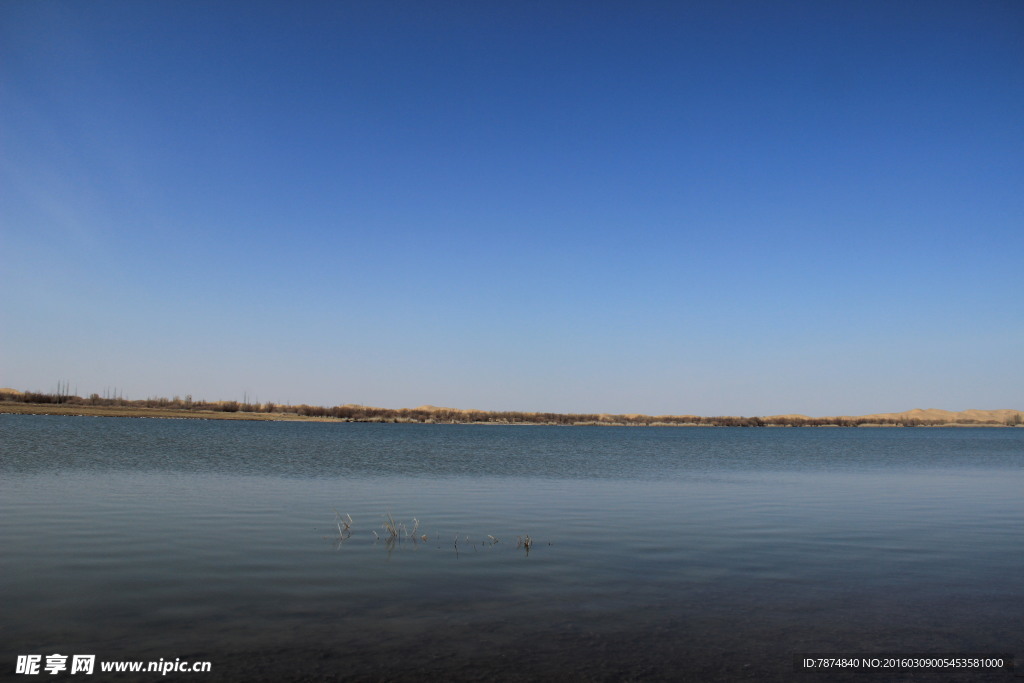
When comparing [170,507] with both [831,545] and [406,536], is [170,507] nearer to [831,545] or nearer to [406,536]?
[406,536]

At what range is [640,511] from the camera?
22.6 m

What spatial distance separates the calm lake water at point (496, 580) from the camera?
8.57 meters

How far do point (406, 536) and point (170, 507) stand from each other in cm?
890

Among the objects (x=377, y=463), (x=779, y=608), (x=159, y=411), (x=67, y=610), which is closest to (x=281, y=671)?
(x=67, y=610)

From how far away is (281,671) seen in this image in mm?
7820

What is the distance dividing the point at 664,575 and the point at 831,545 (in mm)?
6066

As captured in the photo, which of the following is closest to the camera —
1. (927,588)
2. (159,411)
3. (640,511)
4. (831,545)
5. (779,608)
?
(779,608)

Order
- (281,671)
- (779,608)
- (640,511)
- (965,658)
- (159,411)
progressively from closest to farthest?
(281,671) < (965,658) < (779,608) < (640,511) < (159,411)

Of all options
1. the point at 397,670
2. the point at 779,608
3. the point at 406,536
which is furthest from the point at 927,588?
the point at 406,536

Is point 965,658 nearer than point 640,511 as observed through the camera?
Yes

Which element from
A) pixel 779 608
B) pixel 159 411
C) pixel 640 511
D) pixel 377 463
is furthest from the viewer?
pixel 159 411

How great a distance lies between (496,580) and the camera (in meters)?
12.6

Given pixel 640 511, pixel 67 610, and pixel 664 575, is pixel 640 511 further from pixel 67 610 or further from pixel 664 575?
pixel 67 610

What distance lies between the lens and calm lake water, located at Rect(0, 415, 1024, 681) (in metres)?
8.57
